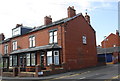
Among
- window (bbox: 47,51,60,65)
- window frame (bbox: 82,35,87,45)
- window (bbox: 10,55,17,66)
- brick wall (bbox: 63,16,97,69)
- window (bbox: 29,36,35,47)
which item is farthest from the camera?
window (bbox: 10,55,17,66)

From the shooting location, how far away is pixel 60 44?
23.1 m

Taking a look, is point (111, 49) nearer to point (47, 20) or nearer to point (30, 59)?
point (47, 20)

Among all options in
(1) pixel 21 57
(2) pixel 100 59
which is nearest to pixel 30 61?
(1) pixel 21 57

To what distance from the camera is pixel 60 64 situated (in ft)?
72.9

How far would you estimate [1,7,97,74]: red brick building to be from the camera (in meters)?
22.9

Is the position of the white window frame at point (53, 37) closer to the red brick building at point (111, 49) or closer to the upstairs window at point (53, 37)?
the upstairs window at point (53, 37)

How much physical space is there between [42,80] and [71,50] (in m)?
9.16

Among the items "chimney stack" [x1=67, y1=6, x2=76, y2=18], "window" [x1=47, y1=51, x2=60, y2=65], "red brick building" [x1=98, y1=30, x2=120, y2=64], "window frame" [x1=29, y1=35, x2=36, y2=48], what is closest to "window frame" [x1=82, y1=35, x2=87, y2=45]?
"chimney stack" [x1=67, y1=6, x2=76, y2=18]

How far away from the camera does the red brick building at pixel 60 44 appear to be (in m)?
22.9

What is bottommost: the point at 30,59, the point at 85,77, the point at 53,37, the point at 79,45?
the point at 85,77

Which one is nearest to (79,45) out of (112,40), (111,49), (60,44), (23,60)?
(60,44)

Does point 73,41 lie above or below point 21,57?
above

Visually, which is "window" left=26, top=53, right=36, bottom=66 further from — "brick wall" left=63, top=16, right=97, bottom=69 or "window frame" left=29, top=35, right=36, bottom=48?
"brick wall" left=63, top=16, right=97, bottom=69

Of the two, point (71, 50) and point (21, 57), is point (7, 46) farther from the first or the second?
point (71, 50)
